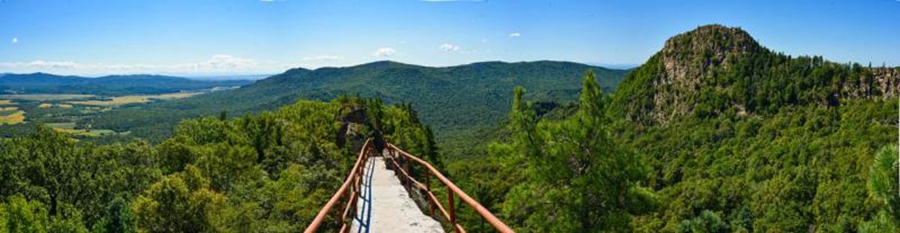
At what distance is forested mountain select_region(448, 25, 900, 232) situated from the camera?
19.8 metres

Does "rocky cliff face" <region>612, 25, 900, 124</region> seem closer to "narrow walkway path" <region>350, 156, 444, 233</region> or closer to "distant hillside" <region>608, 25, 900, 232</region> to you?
"distant hillside" <region>608, 25, 900, 232</region>

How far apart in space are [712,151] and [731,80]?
122 ft

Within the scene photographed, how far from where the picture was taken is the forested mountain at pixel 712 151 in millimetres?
19766

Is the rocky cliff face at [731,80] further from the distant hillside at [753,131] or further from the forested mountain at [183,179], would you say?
the forested mountain at [183,179]

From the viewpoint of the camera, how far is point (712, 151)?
130 metres

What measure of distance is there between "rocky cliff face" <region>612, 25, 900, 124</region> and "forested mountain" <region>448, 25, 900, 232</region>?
0.38 meters

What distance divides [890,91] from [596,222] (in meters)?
127

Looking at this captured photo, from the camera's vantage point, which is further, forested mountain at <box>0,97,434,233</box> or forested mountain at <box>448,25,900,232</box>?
forested mountain at <box>0,97,434,233</box>

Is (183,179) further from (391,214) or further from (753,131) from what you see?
(753,131)

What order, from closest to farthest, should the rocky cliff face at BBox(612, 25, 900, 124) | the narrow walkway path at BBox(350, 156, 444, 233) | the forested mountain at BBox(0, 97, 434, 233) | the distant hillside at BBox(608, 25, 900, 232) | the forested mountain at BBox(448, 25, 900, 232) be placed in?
1. the narrow walkway path at BBox(350, 156, 444, 233)
2. the forested mountain at BBox(448, 25, 900, 232)
3. the forested mountain at BBox(0, 97, 434, 233)
4. the distant hillside at BBox(608, 25, 900, 232)
5. the rocky cliff face at BBox(612, 25, 900, 124)

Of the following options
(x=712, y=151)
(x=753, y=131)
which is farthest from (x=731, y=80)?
(x=712, y=151)

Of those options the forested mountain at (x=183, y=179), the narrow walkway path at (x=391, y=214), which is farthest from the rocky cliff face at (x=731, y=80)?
the narrow walkway path at (x=391, y=214)

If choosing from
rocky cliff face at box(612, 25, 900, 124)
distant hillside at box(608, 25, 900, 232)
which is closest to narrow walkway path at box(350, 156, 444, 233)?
distant hillside at box(608, 25, 900, 232)

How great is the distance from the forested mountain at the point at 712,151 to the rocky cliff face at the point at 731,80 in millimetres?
379
